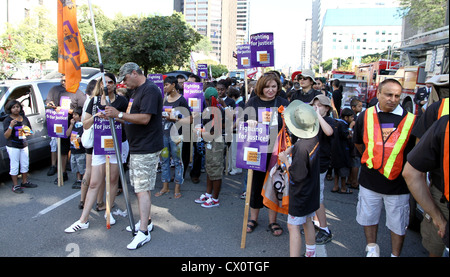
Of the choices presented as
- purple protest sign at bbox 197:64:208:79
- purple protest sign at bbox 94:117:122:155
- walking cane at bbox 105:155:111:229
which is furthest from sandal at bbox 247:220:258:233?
purple protest sign at bbox 197:64:208:79

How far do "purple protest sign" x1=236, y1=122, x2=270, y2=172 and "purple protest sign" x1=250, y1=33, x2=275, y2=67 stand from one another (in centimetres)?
288

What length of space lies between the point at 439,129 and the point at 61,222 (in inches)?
174

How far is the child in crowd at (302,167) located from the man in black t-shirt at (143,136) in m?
1.55

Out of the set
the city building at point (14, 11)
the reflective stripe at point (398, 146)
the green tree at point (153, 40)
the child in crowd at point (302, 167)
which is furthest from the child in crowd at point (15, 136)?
the city building at point (14, 11)

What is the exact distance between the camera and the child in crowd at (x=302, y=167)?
301cm

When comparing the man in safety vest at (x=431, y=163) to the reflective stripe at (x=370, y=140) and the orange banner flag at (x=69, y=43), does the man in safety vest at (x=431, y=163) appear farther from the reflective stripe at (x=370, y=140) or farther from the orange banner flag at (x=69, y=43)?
the orange banner flag at (x=69, y=43)

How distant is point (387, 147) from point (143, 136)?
2.57 m

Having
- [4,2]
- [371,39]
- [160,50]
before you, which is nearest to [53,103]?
[160,50]

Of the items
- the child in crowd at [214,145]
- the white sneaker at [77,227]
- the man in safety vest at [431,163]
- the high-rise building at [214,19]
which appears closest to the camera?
the man in safety vest at [431,163]

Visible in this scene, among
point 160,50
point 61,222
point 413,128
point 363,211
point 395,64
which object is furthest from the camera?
point 395,64

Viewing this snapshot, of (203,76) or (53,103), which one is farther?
(203,76)

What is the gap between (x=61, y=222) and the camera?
444cm

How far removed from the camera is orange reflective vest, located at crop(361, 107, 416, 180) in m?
3.03

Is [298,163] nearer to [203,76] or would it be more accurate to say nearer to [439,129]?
[439,129]
